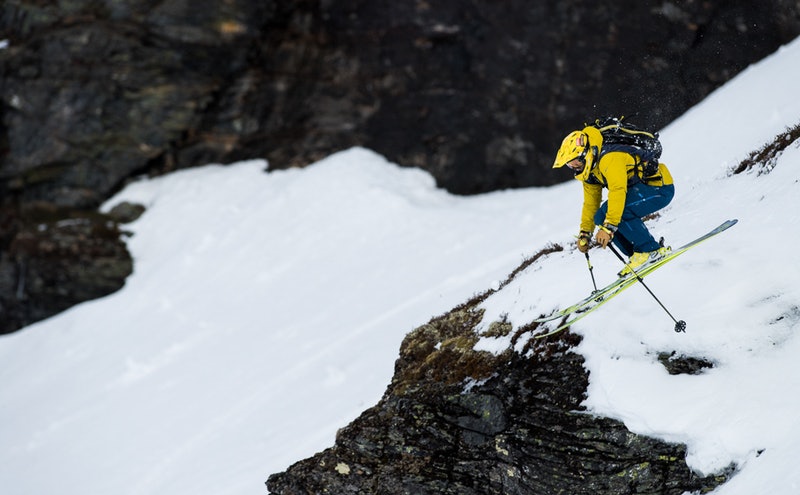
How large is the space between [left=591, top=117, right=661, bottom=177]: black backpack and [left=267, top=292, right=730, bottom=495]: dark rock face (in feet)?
8.51

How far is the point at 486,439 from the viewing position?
9.67m

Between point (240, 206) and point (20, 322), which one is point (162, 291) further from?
point (20, 322)

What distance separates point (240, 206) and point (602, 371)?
21649mm

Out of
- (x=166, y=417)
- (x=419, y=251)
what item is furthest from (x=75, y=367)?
(x=419, y=251)

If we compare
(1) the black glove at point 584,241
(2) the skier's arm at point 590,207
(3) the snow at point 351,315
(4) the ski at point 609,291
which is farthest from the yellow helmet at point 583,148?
(3) the snow at point 351,315

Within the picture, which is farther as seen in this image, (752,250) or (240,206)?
(240,206)

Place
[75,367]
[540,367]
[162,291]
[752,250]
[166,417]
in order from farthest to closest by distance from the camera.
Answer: [162,291]
[75,367]
[166,417]
[540,367]
[752,250]

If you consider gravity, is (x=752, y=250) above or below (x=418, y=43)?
below

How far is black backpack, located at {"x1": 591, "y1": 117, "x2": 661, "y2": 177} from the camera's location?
29.7 feet

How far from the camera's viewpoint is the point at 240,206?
2817cm

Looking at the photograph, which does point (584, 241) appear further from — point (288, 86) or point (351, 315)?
point (288, 86)

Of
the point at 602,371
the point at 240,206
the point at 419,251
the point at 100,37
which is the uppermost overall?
the point at 100,37

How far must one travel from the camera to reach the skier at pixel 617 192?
8906 mm

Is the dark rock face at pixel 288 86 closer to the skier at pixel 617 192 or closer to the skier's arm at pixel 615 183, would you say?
the skier at pixel 617 192
